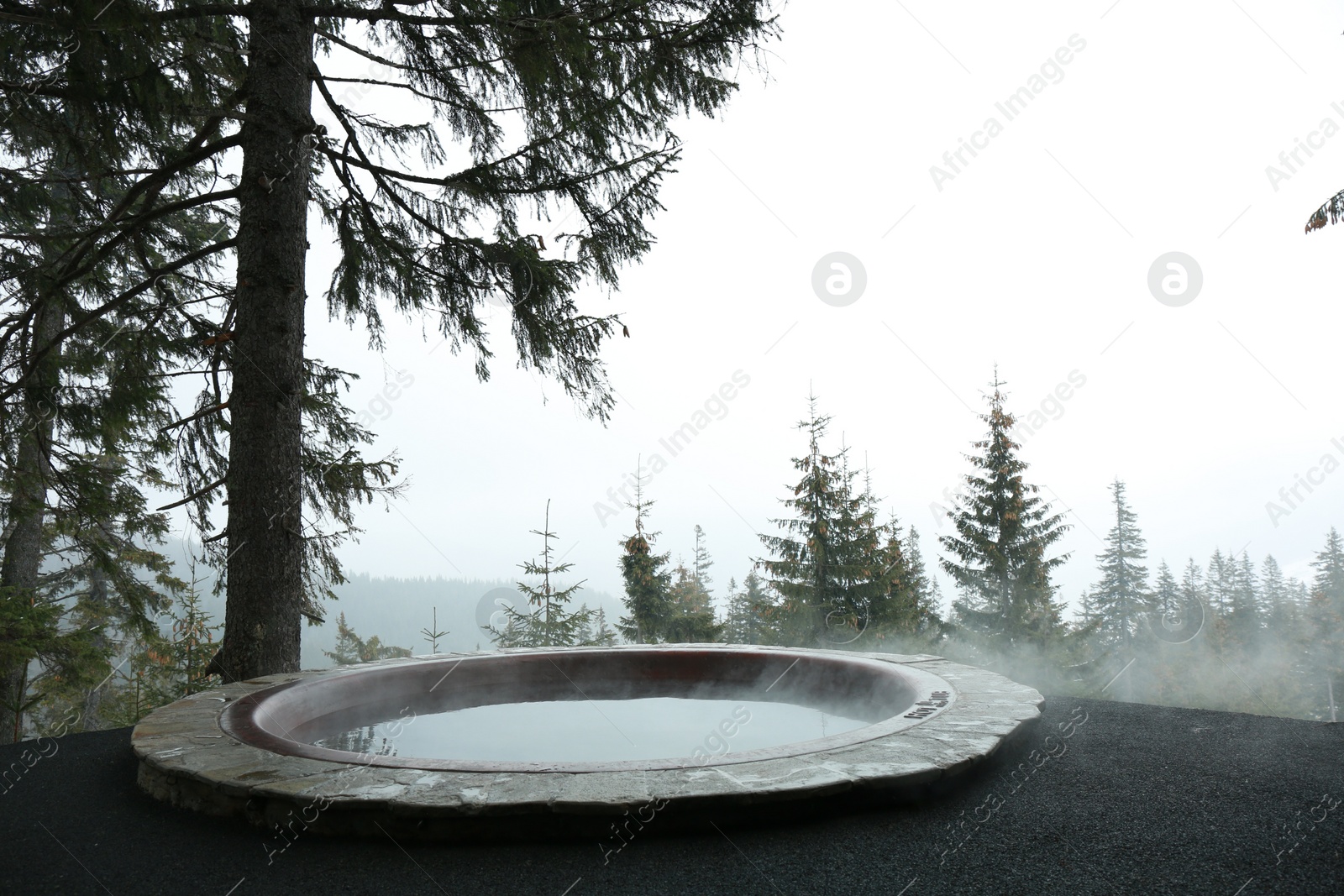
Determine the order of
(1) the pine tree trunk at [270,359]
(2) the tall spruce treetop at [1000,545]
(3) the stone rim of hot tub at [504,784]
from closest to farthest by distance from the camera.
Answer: (3) the stone rim of hot tub at [504,784] < (1) the pine tree trunk at [270,359] < (2) the tall spruce treetop at [1000,545]

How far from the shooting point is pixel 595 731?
3.32m

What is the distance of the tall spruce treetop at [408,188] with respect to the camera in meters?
4.02

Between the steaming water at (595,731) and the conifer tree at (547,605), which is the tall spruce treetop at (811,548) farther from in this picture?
the steaming water at (595,731)

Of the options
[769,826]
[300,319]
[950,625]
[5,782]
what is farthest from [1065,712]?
[950,625]

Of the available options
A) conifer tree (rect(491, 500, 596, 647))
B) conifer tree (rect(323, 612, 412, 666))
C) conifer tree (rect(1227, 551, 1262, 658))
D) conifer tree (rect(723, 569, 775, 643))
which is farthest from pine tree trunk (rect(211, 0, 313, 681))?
conifer tree (rect(1227, 551, 1262, 658))

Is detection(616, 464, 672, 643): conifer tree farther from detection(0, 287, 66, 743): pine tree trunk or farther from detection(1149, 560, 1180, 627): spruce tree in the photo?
detection(1149, 560, 1180, 627): spruce tree

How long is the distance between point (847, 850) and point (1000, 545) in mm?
17220

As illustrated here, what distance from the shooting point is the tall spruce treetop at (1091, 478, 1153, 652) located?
85.1ft

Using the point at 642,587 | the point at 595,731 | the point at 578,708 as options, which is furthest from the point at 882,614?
the point at 595,731

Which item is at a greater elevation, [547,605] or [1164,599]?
[547,605]

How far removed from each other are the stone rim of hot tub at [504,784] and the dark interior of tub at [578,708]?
0.10 metres

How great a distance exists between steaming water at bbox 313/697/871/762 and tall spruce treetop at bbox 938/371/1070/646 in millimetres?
15265

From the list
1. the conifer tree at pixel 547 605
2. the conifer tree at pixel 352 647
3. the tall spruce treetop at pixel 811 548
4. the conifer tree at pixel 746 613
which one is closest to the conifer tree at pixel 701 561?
the conifer tree at pixel 746 613

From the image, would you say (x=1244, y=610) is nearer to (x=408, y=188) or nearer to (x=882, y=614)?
(x=882, y=614)
